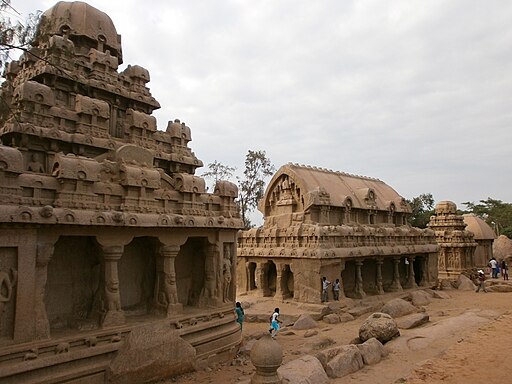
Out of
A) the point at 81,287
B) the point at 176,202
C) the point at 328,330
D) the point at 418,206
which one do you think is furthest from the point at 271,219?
the point at 418,206

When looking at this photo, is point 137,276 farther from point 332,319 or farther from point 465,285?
point 465,285

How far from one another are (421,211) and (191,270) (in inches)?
2113

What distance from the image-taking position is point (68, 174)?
9.06m

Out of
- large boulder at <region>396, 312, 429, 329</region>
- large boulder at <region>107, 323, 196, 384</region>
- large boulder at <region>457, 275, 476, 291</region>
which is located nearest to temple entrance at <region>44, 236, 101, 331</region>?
large boulder at <region>107, 323, 196, 384</region>

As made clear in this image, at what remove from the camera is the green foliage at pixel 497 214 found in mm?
56812

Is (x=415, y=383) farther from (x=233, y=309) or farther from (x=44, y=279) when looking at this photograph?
(x=44, y=279)

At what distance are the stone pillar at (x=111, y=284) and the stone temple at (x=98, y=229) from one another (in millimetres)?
27

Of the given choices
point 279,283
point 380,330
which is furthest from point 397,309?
point 279,283

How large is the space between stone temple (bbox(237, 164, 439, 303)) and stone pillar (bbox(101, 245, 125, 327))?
449 inches

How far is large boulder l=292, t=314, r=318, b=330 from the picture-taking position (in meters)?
16.9

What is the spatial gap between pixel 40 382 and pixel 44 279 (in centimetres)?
199

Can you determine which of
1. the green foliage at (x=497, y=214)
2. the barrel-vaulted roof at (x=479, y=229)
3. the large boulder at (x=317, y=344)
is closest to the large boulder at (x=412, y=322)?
the large boulder at (x=317, y=344)

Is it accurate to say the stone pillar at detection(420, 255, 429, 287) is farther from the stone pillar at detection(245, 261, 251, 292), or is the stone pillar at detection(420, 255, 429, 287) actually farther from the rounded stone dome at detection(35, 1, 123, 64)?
the rounded stone dome at detection(35, 1, 123, 64)

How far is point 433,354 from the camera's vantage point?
1149 cm
